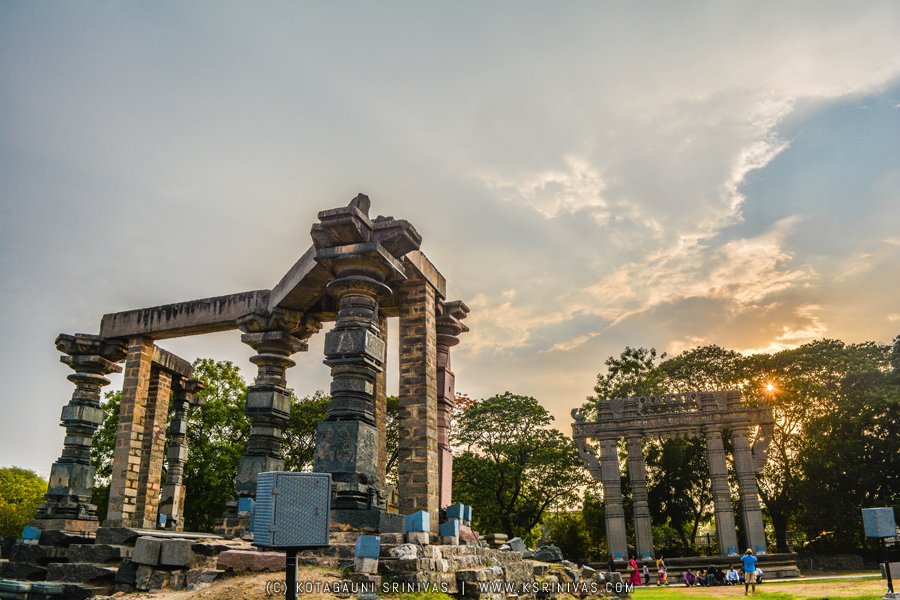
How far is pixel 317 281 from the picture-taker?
10766mm

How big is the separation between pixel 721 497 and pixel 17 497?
47423 mm

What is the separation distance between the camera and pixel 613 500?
2395cm

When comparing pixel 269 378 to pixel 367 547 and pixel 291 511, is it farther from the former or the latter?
A: pixel 291 511

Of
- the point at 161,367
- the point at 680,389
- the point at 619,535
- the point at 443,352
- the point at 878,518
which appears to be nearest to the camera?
the point at 878,518

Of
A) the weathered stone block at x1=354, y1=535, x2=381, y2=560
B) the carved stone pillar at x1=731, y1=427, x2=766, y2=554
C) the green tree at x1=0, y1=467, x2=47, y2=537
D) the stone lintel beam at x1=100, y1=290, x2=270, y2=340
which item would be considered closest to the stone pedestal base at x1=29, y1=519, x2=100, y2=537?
the stone lintel beam at x1=100, y1=290, x2=270, y2=340

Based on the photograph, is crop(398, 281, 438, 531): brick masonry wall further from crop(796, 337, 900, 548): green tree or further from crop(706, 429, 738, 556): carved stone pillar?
crop(796, 337, 900, 548): green tree

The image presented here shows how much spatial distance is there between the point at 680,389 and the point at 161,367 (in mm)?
26300

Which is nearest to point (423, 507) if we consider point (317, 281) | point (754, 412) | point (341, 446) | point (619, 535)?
point (341, 446)

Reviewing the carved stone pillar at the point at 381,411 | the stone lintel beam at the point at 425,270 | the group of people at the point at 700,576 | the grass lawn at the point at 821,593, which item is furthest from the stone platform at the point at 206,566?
the group of people at the point at 700,576

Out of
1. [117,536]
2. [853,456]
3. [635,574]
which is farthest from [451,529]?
[853,456]

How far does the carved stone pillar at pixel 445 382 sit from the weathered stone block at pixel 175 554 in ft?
13.8

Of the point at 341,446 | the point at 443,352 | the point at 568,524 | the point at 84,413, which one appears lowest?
the point at 568,524

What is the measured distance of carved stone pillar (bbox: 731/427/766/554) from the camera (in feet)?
72.7

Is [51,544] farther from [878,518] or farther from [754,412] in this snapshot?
[754,412]
